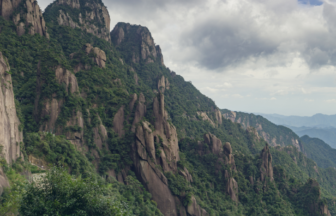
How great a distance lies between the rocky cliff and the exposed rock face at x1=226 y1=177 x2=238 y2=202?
9042cm

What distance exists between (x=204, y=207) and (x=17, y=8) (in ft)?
263

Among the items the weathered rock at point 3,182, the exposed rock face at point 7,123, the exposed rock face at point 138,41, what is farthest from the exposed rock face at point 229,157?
the exposed rock face at point 138,41

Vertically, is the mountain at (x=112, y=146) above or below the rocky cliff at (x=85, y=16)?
below

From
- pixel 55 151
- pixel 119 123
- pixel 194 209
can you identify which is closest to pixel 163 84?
pixel 119 123

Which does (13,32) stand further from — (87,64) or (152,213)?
(152,213)

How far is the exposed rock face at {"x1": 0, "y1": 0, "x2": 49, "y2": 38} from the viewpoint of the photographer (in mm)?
67250

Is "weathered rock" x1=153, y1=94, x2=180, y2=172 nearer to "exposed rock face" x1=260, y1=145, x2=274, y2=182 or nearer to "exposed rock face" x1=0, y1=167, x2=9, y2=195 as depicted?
"exposed rock face" x1=260, y1=145, x2=274, y2=182

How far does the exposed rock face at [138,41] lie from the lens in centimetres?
13064

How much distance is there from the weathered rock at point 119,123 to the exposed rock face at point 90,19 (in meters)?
60.1

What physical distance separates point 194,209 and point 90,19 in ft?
330

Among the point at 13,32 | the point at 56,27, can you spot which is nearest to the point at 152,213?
the point at 13,32

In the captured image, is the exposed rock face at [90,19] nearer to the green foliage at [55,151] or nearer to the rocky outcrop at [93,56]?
the rocky outcrop at [93,56]

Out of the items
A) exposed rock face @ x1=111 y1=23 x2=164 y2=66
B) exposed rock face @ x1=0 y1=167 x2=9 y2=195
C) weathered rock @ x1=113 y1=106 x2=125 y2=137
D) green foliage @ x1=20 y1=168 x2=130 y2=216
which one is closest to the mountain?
weathered rock @ x1=113 y1=106 x2=125 y2=137

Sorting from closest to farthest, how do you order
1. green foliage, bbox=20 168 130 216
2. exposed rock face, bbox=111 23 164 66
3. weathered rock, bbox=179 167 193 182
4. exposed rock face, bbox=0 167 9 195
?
1. green foliage, bbox=20 168 130 216
2. exposed rock face, bbox=0 167 9 195
3. weathered rock, bbox=179 167 193 182
4. exposed rock face, bbox=111 23 164 66
